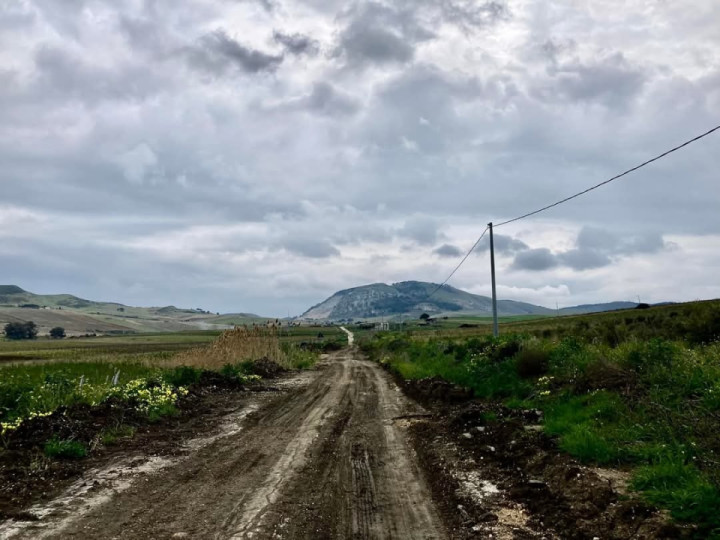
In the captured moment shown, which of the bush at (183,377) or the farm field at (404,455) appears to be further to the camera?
the bush at (183,377)

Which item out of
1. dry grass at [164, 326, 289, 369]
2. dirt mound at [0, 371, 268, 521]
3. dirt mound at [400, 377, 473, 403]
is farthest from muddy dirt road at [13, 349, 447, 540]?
dry grass at [164, 326, 289, 369]

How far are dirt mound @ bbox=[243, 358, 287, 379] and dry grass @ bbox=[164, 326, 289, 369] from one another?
1.17 metres

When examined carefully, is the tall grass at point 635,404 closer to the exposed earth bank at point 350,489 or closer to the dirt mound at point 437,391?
the exposed earth bank at point 350,489

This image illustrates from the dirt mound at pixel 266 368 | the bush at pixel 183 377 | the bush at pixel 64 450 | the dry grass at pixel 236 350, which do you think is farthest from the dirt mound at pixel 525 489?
the dry grass at pixel 236 350

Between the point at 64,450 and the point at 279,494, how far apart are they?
15.7 ft

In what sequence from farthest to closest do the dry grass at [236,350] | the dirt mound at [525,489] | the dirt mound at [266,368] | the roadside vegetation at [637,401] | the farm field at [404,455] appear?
1. the dry grass at [236,350]
2. the dirt mound at [266,368]
3. the roadside vegetation at [637,401]
4. the farm field at [404,455]
5. the dirt mound at [525,489]

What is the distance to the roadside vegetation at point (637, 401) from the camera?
20.8 ft

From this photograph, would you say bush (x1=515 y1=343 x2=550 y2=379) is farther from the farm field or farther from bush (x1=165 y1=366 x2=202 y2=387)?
bush (x1=165 y1=366 x2=202 y2=387)

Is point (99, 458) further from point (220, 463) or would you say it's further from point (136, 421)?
point (136, 421)

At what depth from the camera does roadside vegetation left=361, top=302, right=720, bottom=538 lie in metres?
6.35

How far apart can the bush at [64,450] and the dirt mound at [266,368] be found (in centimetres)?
1810

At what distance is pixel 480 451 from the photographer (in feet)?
32.9

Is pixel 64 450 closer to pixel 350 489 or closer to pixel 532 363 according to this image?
pixel 350 489

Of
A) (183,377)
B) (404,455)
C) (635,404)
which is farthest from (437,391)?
(183,377)
